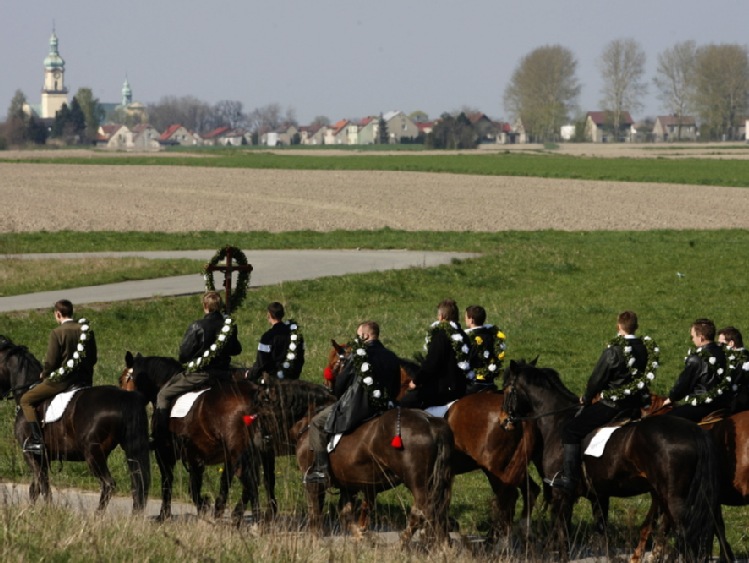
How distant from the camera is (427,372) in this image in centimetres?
1323

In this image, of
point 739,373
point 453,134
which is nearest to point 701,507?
point 739,373

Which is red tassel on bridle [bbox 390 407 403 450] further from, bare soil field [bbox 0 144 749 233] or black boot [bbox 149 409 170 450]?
bare soil field [bbox 0 144 749 233]

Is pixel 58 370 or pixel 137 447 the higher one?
pixel 58 370

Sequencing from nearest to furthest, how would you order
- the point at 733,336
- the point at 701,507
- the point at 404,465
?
the point at 701,507 < the point at 404,465 < the point at 733,336

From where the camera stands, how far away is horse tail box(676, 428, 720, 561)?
10805mm

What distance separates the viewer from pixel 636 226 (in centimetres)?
5609

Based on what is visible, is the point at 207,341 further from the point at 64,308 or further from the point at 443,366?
the point at 443,366

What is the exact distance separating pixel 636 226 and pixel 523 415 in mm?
45106

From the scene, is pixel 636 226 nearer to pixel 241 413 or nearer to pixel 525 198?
pixel 525 198

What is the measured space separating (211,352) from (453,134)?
528 feet

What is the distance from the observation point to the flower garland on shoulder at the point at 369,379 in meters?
12.2

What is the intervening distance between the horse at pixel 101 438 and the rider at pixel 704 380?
17.4ft

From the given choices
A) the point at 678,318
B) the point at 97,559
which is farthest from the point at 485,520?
the point at 678,318

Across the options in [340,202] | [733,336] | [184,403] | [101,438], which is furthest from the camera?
[340,202]
